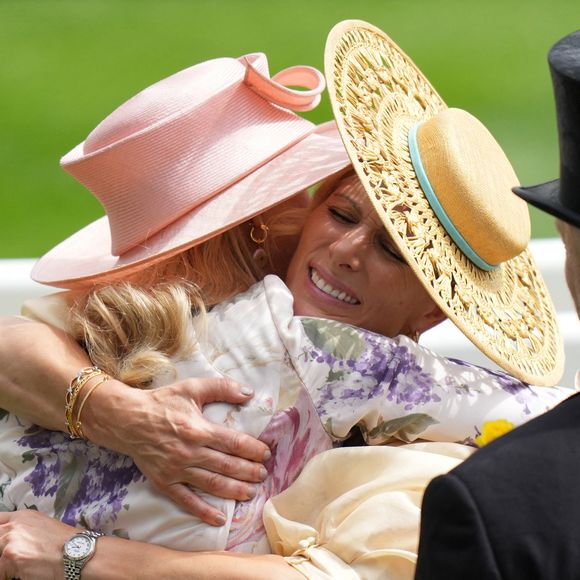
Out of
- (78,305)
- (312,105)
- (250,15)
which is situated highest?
(312,105)

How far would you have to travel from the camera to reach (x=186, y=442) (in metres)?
2.20

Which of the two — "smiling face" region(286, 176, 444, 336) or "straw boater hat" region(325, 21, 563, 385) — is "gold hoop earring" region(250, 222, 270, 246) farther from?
"straw boater hat" region(325, 21, 563, 385)

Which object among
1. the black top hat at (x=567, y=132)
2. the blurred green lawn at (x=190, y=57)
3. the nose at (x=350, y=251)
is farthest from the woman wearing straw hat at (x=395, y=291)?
the blurred green lawn at (x=190, y=57)

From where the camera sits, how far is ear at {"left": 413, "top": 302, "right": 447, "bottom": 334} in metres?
2.51

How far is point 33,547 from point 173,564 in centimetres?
29

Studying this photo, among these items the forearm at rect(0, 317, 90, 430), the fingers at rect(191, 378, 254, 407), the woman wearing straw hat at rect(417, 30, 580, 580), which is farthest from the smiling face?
the woman wearing straw hat at rect(417, 30, 580, 580)

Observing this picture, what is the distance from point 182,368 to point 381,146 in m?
0.59

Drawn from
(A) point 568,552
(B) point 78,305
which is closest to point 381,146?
(B) point 78,305

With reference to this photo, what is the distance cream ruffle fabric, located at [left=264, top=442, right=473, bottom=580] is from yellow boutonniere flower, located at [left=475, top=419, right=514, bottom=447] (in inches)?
1.3

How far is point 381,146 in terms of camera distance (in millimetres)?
2266

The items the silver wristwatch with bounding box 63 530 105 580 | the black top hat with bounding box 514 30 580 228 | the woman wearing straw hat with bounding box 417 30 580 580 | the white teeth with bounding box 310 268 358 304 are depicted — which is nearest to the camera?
the woman wearing straw hat with bounding box 417 30 580 580

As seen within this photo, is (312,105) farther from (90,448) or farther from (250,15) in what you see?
(250,15)

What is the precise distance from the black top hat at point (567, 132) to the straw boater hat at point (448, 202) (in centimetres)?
57

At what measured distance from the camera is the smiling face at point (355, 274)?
2.37m
